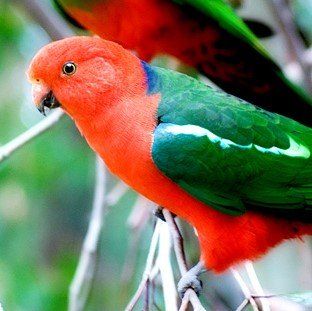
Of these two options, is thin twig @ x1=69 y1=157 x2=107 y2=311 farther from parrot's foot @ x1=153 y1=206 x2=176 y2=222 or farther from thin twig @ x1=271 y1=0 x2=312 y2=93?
thin twig @ x1=271 y1=0 x2=312 y2=93

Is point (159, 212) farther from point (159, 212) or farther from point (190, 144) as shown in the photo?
point (190, 144)

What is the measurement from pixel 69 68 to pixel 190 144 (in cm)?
27

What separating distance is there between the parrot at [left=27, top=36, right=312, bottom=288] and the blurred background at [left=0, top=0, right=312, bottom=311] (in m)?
0.45

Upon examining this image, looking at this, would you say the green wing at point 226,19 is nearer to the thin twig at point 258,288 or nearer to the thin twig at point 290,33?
the thin twig at point 290,33

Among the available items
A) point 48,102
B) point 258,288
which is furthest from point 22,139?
point 258,288

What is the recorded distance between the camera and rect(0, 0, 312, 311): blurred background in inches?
91.4

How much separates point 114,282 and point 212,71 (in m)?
0.95

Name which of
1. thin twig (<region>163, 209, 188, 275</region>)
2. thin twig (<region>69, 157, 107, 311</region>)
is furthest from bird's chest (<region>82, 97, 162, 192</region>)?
thin twig (<region>69, 157, 107, 311</region>)

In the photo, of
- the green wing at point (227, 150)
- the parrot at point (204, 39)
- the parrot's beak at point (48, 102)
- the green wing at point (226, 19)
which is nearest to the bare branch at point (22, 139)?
the parrot's beak at point (48, 102)

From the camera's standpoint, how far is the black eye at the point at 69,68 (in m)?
1.50

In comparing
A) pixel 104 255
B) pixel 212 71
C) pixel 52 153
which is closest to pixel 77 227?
pixel 104 255

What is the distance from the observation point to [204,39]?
215 cm

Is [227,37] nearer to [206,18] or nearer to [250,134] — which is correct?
[206,18]

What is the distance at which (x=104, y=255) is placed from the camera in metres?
2.91
